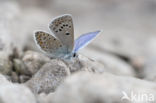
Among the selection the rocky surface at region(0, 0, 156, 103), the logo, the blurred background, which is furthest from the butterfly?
the blurred background

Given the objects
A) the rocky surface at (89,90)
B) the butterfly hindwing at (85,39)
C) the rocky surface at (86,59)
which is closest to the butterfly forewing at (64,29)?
the butterfly hindwing at (85,39)

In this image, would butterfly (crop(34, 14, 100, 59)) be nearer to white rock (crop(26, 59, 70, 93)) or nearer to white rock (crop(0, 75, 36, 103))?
white rock (crop(26, 59, 70, 93))

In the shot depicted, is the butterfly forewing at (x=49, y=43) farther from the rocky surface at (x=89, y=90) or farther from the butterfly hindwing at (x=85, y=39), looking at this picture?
the rocky surface at (x=89, y=90)

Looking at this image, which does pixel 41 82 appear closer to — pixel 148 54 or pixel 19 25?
pixel 19 25

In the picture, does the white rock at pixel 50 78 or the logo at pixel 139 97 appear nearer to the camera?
the logo at pixel 139 97

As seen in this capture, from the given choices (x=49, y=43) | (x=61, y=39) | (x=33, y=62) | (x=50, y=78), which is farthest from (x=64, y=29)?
(x=33, y=62)
